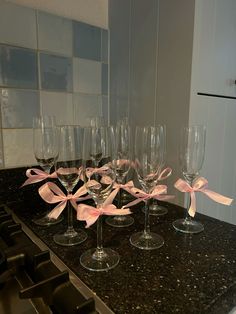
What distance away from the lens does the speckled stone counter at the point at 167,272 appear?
13.9 inches

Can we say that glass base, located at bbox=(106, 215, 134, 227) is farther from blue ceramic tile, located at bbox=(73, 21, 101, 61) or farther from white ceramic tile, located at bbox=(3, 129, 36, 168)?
blue ceramic tile, located at bbox=(73, 21, 101, 61)

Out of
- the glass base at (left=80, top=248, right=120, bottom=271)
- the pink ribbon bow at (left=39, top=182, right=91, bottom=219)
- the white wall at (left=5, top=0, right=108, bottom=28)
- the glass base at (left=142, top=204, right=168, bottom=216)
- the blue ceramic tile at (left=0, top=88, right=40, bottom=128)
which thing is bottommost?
the glass base at (left=142, top=204, right=168, bottom=216)

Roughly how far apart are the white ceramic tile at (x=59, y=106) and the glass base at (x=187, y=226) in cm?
51

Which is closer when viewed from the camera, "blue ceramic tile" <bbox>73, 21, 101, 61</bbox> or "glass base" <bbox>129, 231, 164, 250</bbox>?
"glass base" <bbox>129, 231, 164, 250</bbox>

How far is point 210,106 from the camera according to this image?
0.85 m

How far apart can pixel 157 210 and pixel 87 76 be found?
0.55 meters

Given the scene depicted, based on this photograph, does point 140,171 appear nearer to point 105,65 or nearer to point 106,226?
point 106,226

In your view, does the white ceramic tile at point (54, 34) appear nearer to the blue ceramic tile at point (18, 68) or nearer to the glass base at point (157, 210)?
the blue ceramic tile at point (18, 68)

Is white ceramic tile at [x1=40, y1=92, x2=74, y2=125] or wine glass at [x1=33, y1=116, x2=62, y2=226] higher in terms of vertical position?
white ceramic tile at [x1=40, y1=92, x2=74, y2=125]

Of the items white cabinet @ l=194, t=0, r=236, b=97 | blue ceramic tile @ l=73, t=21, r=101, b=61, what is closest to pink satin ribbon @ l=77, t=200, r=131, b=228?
white cabinet @ l=194, t=0, r=236, b=97

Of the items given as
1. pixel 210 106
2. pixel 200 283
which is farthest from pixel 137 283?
pixel 210 106

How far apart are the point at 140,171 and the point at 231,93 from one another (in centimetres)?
66

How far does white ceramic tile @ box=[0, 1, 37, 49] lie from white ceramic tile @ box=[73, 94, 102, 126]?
0.22 meters

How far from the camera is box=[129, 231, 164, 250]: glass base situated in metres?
0.50
